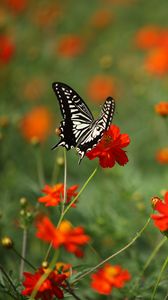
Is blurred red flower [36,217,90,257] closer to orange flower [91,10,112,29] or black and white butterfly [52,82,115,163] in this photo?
black and white butterfly [52,82,115,163]

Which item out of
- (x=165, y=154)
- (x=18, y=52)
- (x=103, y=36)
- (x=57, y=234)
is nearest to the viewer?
(x=57, y=234)

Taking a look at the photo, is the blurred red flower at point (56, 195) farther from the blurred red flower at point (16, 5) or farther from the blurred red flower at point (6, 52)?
the blurred red flower at point (16, 5)

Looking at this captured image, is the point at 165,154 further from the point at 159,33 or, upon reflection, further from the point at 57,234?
the point at 159,33

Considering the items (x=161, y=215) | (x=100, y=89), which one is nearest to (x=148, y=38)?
(x=100, y=89)

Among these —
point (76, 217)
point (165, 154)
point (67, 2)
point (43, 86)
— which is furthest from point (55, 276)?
point (67, 2)

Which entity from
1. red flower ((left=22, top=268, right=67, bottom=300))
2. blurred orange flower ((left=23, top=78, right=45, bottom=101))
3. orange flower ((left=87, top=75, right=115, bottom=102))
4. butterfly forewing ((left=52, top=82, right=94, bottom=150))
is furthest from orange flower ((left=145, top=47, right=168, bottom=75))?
red flower ((left=22, top=268, right=67, bottom=300))

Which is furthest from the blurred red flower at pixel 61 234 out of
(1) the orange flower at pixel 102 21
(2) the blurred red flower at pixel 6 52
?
(1) the orange flower at pixel 102 21
